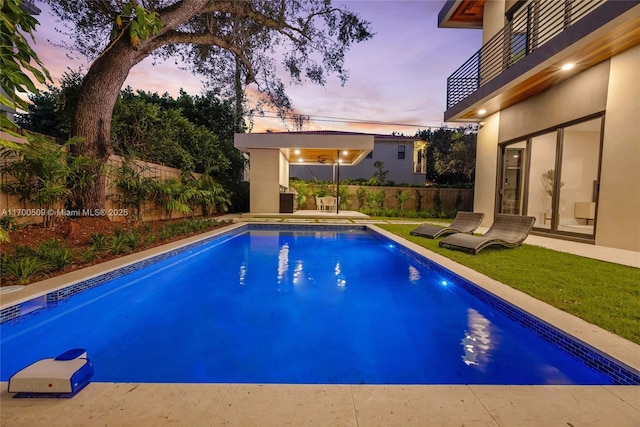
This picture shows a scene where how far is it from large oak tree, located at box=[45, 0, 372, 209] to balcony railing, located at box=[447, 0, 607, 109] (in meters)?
3.96

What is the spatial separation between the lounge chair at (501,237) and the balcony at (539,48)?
339 centimetres

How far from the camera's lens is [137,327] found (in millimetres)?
3283

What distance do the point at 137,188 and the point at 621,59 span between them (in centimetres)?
1167

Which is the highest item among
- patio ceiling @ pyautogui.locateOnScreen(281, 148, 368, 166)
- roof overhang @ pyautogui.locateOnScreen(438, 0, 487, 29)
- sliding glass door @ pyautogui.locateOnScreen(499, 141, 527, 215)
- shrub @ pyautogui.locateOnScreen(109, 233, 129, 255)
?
roof overhang @ pyautogui.locateOnScreen(438, 0, 487, 29)

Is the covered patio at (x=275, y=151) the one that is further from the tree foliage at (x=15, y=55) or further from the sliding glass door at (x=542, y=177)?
the tree foliage at (x=15, y=55)

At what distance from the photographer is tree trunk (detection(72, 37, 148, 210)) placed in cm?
683

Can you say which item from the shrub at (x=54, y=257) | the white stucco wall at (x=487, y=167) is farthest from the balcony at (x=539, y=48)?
the shrub at (x=54, y=257)

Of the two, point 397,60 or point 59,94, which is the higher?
point 397,60

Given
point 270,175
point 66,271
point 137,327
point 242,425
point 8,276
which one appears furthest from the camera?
point 270,175

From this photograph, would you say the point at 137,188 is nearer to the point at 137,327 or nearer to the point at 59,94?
the point at 59,94

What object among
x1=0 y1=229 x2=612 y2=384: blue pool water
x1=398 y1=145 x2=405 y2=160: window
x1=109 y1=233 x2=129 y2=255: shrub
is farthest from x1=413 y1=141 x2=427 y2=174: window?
x1=109 y1=233 x2=129 y2=255: shrub

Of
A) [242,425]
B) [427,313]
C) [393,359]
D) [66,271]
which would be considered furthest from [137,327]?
[427,313]

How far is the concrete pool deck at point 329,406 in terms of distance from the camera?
4.76 feet

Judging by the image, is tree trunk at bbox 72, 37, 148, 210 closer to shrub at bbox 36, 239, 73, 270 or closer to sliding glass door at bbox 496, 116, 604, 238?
shrub at bbox 36, 239, 73, 270
